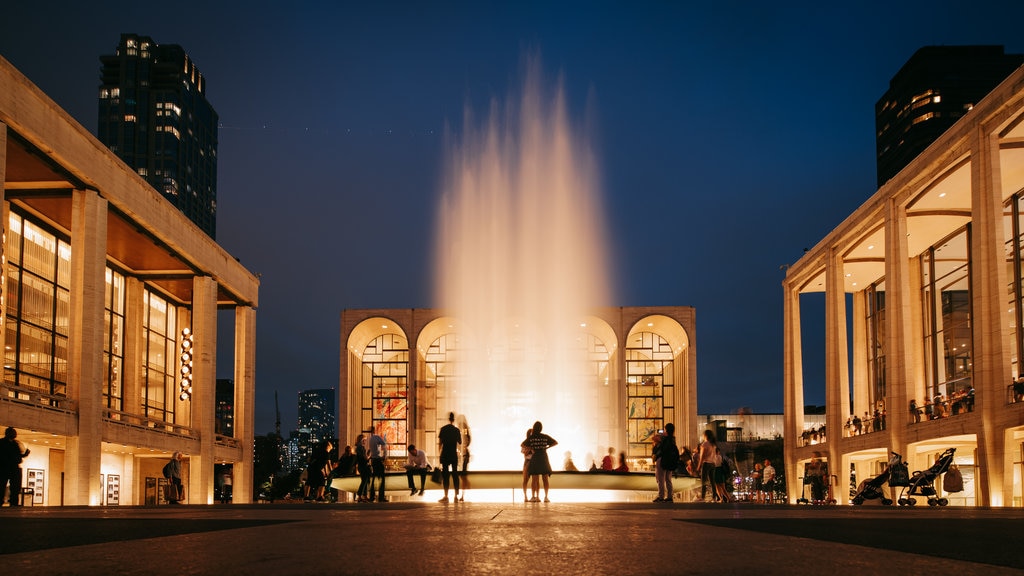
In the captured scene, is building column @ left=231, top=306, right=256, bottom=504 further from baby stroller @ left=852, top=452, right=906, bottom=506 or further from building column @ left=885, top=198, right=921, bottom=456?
baby stroller @ left=852, top=452, right=906, bottom=506

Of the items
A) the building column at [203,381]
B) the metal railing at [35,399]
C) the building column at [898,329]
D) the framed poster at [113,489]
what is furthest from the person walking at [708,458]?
the framed poster at [113,489]

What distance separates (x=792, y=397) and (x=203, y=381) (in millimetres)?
32100

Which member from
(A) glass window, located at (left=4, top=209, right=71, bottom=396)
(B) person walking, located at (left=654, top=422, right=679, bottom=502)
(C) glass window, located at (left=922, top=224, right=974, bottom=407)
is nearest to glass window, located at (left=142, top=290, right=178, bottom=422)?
(A) glass window, located at (left=4, top=209, right=71, bottom=396)

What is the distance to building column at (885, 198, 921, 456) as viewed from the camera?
142ft

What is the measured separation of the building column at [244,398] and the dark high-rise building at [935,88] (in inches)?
4509

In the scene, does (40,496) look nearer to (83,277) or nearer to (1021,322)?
(83,277)

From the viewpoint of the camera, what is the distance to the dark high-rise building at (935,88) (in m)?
147

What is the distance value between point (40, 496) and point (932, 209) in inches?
1460

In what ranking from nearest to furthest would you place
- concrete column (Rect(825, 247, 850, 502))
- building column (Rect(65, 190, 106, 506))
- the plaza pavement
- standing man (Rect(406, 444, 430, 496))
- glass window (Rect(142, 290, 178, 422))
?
the plaza pavement, standing man (Rect(406, 444, 430, 496)), building column (Rect(65, 190, 106, 506)), glass window (Rect(142, 290, 178, 422)), concrete column (Rect(825, 247, 850, 502))

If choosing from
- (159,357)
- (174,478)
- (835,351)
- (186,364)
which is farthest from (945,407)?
(159,357)

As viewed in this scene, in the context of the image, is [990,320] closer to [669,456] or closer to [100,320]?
[669,456]

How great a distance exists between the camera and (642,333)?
6800 cm

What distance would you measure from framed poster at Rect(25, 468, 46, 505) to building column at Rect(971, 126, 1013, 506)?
3209cm

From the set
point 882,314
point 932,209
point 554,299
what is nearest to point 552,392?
point 554,299
